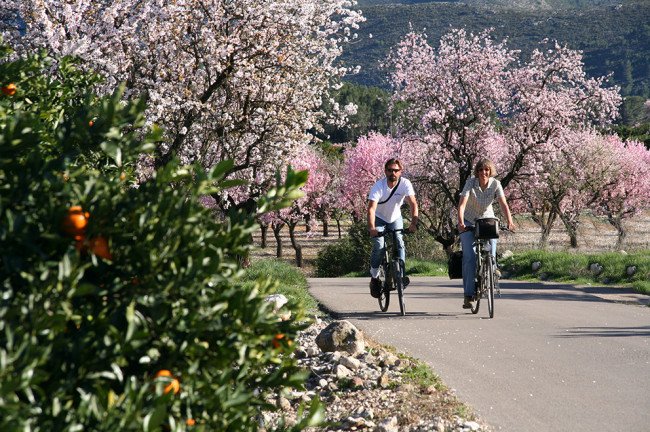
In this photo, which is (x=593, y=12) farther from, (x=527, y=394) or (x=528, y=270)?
(x=527, y=394)

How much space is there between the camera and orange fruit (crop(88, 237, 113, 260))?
1784 mm

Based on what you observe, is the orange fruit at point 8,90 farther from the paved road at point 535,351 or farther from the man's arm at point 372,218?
the man's arm at point 372,218

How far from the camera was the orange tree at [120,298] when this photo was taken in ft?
5.23

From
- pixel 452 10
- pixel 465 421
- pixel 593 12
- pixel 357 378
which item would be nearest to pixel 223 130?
pixel 357 378

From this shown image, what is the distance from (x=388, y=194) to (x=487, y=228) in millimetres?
1272

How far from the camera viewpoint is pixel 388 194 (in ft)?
25.5

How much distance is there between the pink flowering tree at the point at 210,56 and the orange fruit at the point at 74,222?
723 centimetres

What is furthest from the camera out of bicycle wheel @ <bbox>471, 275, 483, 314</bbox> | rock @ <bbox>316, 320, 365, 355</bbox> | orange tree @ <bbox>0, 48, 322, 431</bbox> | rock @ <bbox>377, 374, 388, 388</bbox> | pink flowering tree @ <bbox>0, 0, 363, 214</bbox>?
pink flowering tree @ <bbox>0, 0, 363, 214</bbox>

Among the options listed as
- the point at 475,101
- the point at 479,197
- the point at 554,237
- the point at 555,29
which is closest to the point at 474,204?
the point at 479,197

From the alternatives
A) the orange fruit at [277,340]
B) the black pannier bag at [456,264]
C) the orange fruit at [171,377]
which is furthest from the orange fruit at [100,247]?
the black pannier bag at [456,264]

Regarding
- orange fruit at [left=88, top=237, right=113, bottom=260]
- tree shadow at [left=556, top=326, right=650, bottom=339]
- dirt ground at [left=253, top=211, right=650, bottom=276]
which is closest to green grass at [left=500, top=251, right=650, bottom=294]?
tree shadow at [left=556, top=326, right=650, bottom=339]

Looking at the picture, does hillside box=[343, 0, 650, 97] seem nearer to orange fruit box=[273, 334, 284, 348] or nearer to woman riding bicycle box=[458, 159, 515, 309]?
woman riding bicycle box=[458, 159, 515, 309]

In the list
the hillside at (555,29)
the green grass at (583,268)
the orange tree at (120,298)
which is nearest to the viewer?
the orange tree at (120,298)

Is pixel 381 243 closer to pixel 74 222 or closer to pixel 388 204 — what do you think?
pixel 388 204
